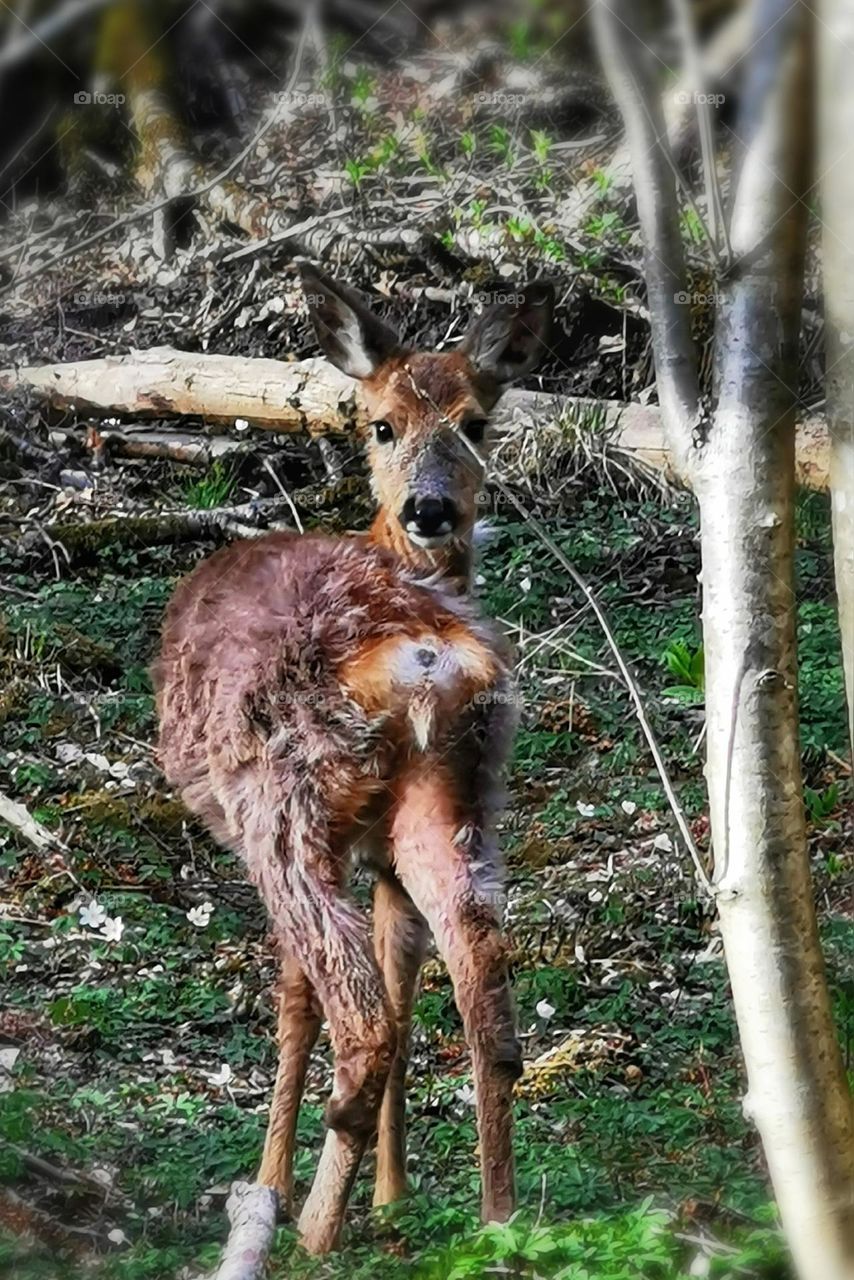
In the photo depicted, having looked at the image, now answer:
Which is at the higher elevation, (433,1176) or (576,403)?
(576,403)

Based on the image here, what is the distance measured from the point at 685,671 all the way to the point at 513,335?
1.04 metres

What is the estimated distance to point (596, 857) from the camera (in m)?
4.42

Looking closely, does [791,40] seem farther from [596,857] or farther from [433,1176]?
[433,1176]

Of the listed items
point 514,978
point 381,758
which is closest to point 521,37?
point 381,758

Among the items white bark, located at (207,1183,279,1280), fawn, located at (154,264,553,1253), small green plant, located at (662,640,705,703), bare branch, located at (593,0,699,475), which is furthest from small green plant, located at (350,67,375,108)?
white bark, located at (207,1183,279,1280)

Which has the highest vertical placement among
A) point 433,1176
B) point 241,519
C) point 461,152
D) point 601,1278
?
point 461,152

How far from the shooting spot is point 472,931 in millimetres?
4301

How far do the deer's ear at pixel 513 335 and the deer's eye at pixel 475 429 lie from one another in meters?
0.13

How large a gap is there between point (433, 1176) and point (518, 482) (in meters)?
1.90

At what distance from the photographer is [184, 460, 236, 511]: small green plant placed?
14.9 feet

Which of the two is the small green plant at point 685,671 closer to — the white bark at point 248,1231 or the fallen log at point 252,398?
the fallen log at point 252,398

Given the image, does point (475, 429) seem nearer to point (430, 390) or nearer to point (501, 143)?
point (430, 390)

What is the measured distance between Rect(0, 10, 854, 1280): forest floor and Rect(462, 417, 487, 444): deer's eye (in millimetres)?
162

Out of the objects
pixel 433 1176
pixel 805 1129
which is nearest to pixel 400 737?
pixel 433 1176
